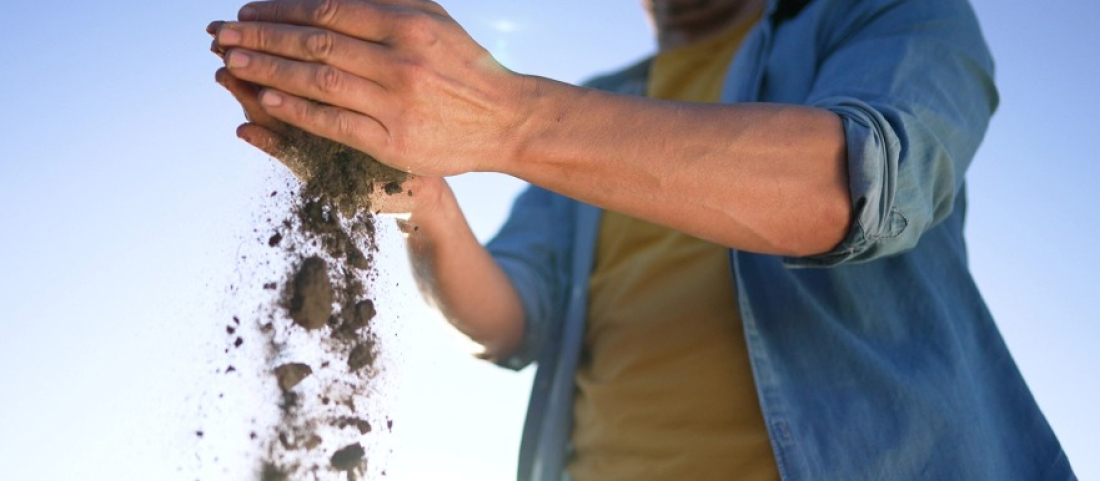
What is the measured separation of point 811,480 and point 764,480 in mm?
79

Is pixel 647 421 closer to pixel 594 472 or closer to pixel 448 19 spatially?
pixel 594 472

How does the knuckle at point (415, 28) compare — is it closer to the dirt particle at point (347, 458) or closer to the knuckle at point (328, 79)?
the knuckle at point (328, 79)

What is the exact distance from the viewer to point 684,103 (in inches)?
51.8

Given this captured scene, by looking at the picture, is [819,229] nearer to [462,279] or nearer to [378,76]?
[378,76]

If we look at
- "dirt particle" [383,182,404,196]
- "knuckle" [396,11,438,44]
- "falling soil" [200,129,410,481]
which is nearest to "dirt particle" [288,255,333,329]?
"falling soil" [200,129,410,481]

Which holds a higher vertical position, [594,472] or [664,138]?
[664,138]

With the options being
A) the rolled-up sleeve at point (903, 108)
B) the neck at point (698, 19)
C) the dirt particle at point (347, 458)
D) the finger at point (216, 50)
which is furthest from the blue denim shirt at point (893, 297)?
the finger at point (216, 50)

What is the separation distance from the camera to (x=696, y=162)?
127 centimetres

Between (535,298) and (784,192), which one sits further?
(535,298)

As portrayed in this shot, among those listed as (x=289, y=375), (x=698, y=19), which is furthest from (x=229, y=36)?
(x=698, y=19)

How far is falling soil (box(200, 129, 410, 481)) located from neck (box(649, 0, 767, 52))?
46.6 inches

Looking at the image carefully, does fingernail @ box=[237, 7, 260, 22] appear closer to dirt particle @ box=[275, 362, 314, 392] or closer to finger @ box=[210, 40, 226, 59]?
finger @ box=[210, 40, 226, 59]

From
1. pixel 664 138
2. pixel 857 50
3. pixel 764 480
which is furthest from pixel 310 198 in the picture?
pixel 857 50

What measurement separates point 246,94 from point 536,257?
40.9 inches
